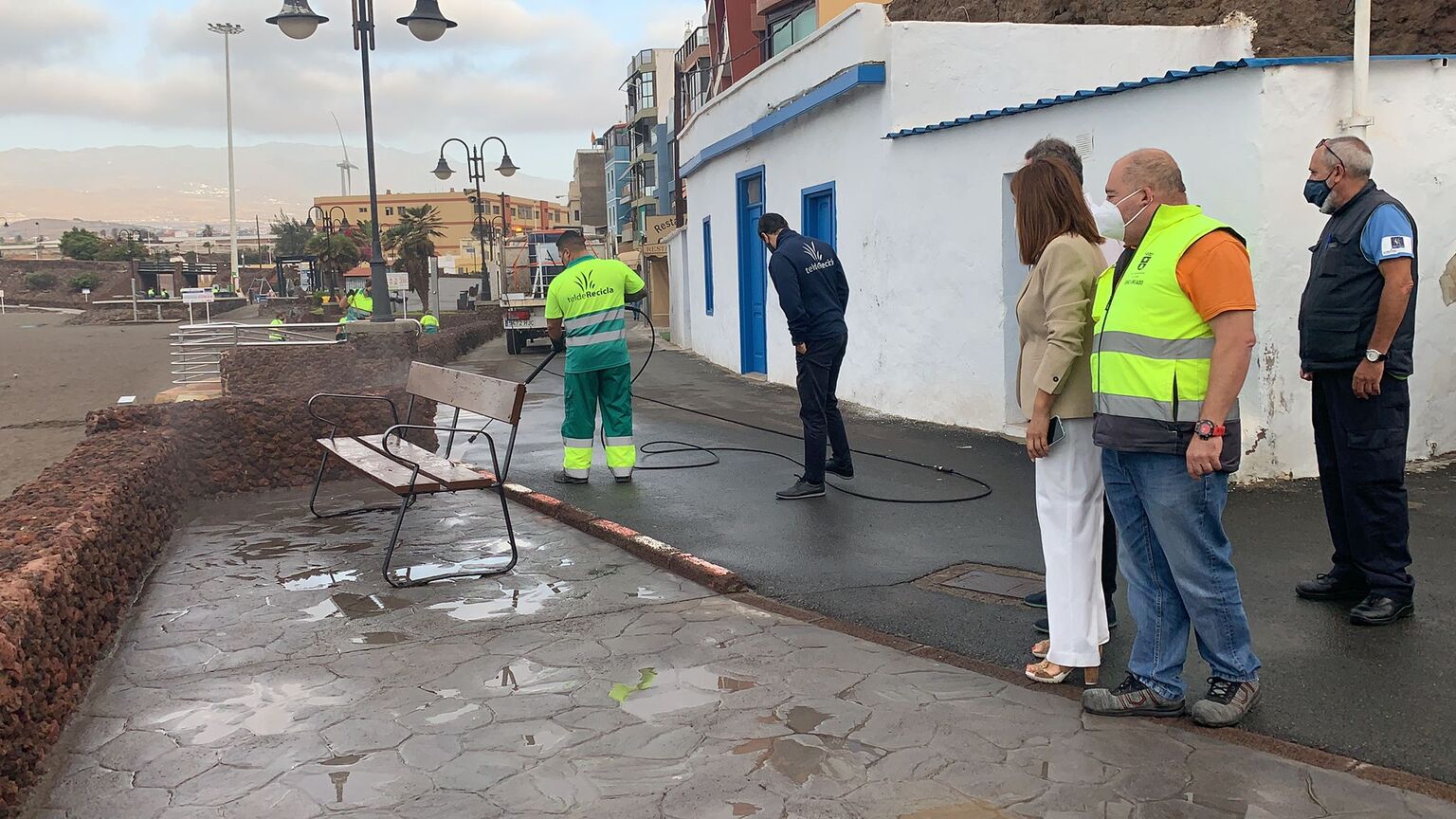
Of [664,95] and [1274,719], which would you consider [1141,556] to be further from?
[664,95]

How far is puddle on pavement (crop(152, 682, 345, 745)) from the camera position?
12.9 feet

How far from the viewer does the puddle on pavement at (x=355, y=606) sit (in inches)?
208

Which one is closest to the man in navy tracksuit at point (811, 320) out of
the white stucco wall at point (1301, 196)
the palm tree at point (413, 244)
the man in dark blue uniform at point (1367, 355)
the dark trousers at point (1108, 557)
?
the white stucco wall at point (1301, 196)

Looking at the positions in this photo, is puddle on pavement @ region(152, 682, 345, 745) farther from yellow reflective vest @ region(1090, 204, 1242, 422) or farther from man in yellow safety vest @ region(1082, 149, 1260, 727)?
yellow reflective vest @ region(1090, 204, 1242, 422)

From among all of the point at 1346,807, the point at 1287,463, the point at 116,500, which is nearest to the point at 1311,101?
the point at 1287,463

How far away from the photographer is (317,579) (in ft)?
19.5

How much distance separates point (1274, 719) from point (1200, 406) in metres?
1.09

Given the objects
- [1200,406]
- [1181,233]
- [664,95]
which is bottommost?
[1200,406]

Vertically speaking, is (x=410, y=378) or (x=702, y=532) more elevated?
(x=410, y=378)

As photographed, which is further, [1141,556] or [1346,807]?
[1141,556]

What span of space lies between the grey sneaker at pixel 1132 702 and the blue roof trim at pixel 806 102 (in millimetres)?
8694

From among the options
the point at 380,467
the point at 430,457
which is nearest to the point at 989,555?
the point at 430,457

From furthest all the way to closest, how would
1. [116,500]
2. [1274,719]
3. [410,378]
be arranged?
[410,378] → [116,500] → [1274,719]

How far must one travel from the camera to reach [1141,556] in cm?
376
